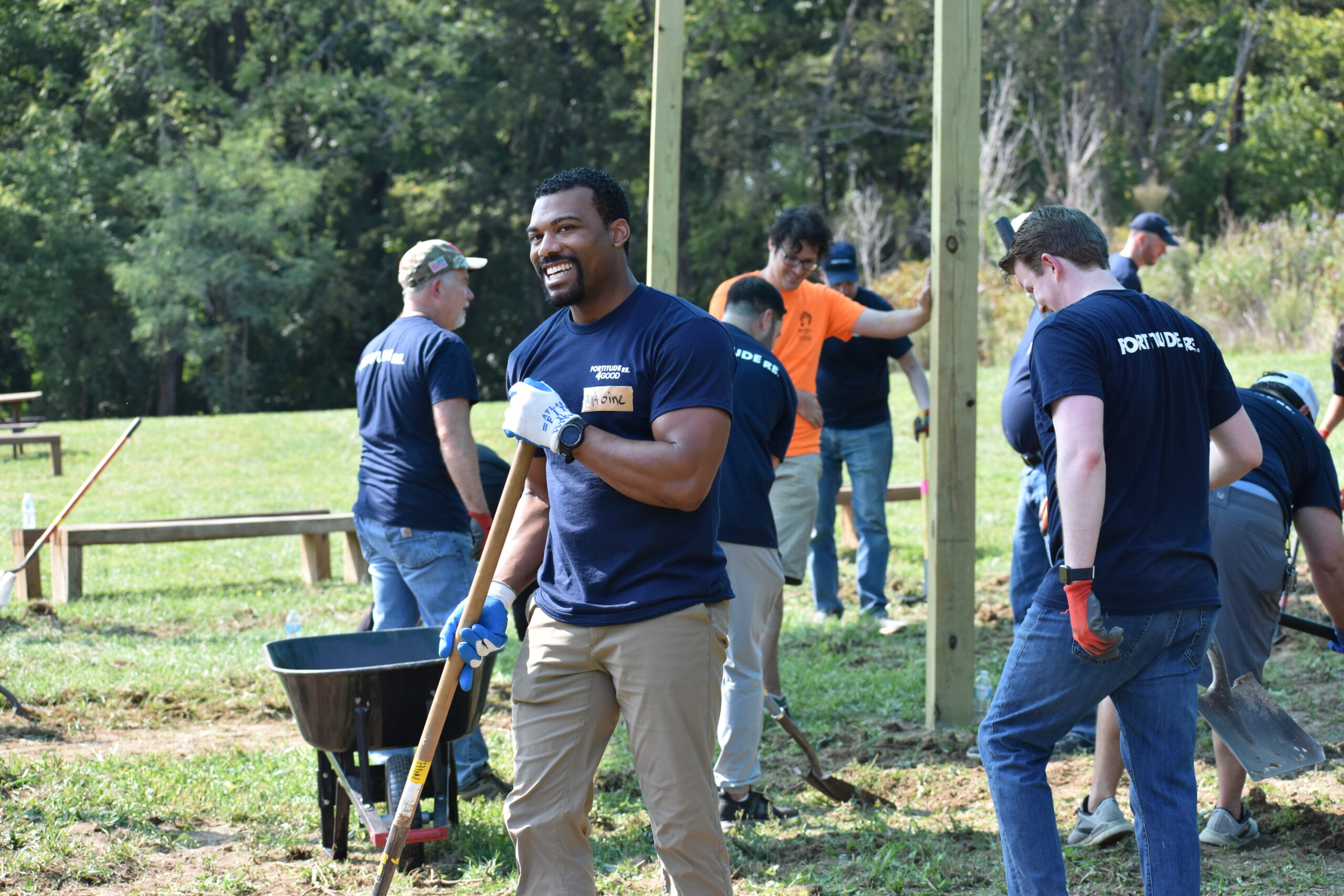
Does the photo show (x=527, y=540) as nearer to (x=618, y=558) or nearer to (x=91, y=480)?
(x=618, y=558)

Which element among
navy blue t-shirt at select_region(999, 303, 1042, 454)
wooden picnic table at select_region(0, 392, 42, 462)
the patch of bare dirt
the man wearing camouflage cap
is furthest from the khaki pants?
wooden picnic table at select_region(0, 392, 42, 462)

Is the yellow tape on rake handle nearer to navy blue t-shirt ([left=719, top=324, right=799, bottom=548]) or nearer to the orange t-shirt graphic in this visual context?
navy blue t-shirt ([left=719, top=324, right=799, bottom=548])

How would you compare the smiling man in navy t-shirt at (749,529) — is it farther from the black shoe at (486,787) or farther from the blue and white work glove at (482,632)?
the blue and white work glove at (482,632)

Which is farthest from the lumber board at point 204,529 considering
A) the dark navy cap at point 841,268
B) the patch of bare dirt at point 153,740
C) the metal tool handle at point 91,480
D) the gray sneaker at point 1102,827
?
the gray sneaker at point 1102,827

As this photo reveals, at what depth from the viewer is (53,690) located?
6.15 metres

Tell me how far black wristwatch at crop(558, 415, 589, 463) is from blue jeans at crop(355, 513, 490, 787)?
1.90 meters

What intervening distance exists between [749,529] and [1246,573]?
1662mm

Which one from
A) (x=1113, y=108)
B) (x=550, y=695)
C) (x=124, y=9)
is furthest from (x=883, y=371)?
(x=124, y=9)

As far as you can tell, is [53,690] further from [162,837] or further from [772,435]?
[772,435]

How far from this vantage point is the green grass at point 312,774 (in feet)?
13.2

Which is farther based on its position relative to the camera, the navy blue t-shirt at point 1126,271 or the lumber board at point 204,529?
the lumber board at point 204,529

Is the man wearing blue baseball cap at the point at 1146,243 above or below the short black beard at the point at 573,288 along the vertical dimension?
above

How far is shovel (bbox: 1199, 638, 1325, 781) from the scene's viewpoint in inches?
143

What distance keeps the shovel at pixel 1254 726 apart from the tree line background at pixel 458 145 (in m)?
19.5
